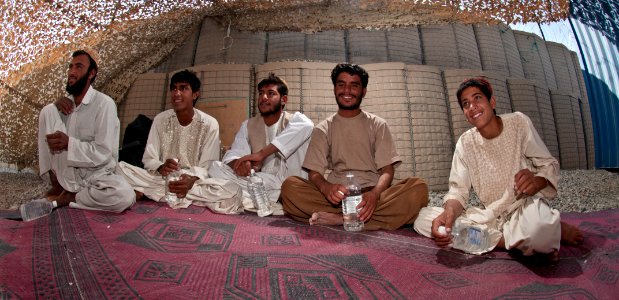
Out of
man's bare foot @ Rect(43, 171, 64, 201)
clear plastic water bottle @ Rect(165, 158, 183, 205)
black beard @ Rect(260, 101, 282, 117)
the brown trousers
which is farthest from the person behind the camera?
black beard @ Rect(260, 101, 282, 117)

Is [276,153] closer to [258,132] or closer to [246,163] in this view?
[258,132]

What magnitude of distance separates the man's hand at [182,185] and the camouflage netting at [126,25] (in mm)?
1381

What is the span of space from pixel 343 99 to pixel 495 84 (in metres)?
1.71

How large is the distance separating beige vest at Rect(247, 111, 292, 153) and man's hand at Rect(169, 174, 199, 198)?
0.62 m

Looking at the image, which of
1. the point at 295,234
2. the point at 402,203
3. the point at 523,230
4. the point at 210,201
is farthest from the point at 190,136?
the point at 523,230

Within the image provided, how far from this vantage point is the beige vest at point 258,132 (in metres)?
3.32

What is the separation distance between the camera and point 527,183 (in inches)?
74.9

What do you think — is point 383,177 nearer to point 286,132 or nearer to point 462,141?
point 462,141

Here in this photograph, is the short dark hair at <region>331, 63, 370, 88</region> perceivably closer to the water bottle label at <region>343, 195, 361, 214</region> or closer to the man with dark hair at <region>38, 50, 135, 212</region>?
the water bottle label at <region>343, 195, 361, 214</region>

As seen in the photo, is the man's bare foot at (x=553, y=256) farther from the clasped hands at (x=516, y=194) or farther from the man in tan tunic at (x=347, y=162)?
the man in tan tunic at (x=347, y=162)

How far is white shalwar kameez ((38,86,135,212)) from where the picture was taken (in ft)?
8.69

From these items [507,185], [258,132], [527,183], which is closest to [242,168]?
[258,132]

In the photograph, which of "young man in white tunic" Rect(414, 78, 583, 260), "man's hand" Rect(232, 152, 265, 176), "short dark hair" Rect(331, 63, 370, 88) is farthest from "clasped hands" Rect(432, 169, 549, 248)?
"man's hand" Rect(232, 152, 265, 176)

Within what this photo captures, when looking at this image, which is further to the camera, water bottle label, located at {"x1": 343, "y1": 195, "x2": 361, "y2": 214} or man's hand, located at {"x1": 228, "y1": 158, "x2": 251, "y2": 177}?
man's hand, located at {"x1": 228, "y1": 158, "x2": 251, "y2": 177}
